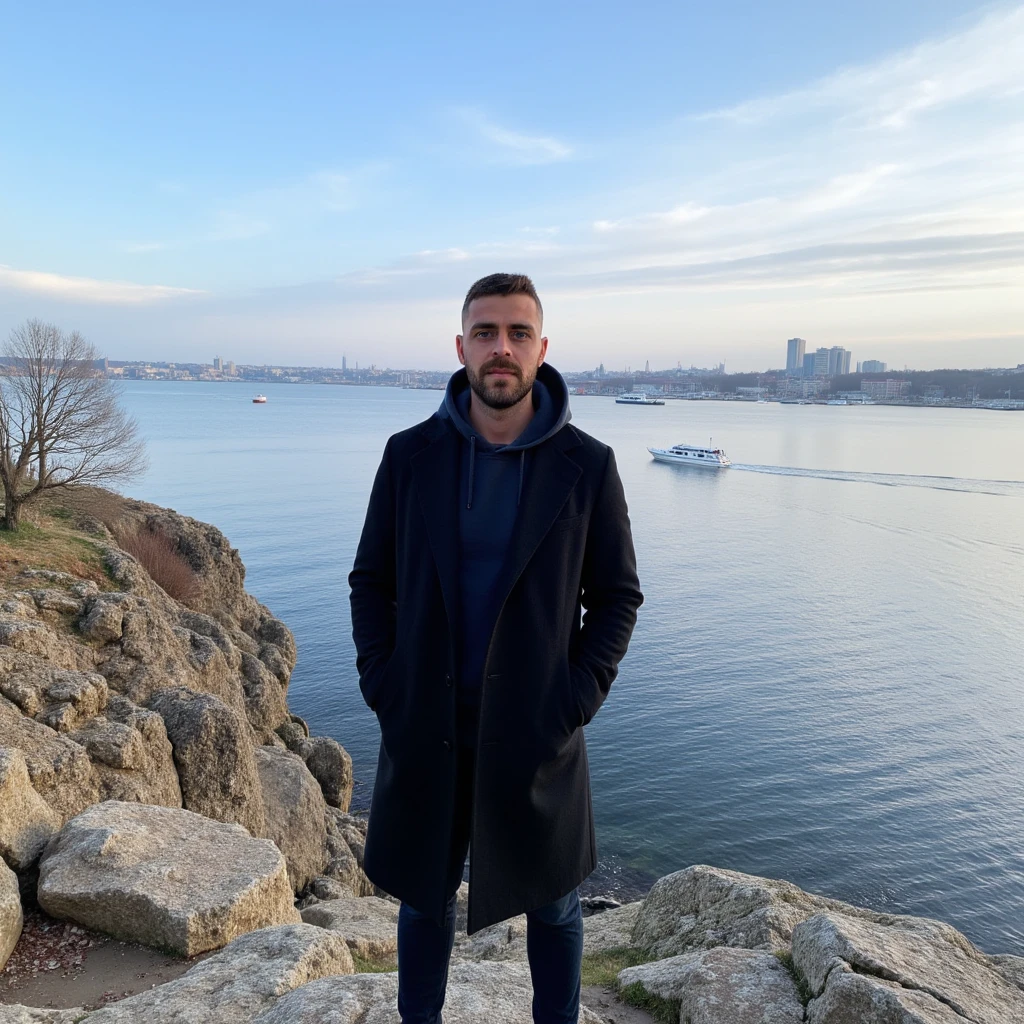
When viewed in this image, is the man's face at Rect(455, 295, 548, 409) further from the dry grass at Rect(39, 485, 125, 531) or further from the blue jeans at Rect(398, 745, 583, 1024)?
the dry grass at Rect(39, 485, 125, 531)

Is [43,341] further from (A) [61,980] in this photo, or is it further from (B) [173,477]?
(B) [173,477]

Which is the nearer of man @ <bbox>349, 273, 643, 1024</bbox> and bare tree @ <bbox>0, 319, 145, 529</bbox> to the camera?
man @ <bbox>349, 273, 643, 1024</bbox>

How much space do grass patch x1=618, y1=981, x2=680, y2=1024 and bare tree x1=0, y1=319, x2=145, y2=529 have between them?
20.7 meters

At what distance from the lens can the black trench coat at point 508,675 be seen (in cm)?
313

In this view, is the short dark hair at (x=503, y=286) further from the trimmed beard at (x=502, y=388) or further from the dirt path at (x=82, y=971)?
the dirt path at (x=82, y=971)

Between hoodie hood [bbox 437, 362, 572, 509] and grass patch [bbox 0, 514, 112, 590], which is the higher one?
hoodie hood [bbox 437, 362, 572, 509]

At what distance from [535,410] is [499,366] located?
1.09 ft

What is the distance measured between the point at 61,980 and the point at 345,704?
56.6 ft

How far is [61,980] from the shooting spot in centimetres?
514

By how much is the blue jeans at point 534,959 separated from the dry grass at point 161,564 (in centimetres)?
1954

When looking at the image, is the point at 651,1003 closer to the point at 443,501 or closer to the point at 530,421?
the point at 443,501

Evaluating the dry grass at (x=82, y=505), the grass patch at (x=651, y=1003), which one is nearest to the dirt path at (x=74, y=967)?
the grass patch at (x=651, y=1003)

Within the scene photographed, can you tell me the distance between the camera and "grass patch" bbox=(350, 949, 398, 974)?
21.5ft

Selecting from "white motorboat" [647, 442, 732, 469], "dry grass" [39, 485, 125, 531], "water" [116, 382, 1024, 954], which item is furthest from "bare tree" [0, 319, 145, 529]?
"white motorboat" [647, 442, 732, 469]
